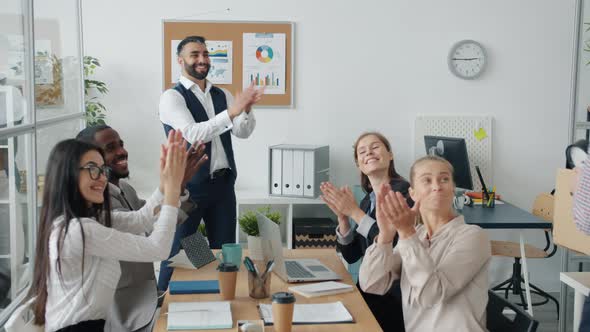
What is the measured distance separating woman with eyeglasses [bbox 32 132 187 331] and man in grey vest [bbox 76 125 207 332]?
0.15m

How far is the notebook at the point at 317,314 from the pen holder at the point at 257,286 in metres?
0.08

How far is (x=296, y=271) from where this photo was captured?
2.63 meters

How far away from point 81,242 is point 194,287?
1.50 ft

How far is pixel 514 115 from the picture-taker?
202 inches

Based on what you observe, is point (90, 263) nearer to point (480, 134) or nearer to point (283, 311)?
point (283, 311)

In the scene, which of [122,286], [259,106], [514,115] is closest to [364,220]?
[122,286]

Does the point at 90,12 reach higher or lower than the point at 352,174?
higher

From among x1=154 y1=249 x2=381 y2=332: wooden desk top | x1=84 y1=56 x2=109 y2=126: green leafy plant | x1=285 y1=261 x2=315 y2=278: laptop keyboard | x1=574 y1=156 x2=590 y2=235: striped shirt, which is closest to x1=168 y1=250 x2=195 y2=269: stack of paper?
x1=154 y1=249 x2=381 y2=332: wooden desk top

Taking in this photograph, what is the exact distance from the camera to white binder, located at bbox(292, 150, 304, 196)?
4676 millimetres

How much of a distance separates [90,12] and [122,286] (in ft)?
9.32

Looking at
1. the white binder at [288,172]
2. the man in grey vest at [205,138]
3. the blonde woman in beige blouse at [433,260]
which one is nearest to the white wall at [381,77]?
the white binder at [288,172]

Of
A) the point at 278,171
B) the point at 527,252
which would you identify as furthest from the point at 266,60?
the point at 527,252

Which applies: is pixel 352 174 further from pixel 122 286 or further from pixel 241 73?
pixel 122 286

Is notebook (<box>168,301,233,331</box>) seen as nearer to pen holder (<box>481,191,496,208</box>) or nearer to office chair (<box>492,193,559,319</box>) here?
pen holder (<box>481,191,496,208</box>)
